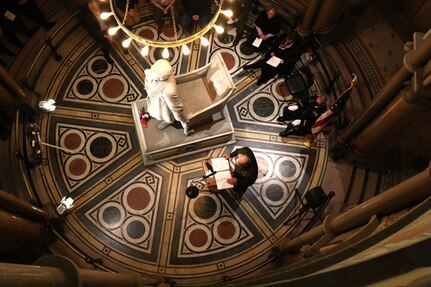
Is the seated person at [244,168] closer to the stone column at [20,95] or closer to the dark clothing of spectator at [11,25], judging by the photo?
the stone column at [20,95]

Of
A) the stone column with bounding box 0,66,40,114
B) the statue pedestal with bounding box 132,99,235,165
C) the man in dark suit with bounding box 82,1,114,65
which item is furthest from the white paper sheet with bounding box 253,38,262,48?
the stone column with bounding box 0,66,40,114

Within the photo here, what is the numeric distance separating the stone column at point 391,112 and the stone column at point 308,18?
7.38 feet

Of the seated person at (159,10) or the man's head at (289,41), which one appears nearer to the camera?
the man's head at (289,41)

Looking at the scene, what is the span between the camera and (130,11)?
7.41m

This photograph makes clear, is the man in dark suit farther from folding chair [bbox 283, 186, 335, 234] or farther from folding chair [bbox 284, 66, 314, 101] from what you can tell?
folding chair [bbox 283, 186, 335, 234]

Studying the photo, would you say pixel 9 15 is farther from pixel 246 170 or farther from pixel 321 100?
pixel 321 100

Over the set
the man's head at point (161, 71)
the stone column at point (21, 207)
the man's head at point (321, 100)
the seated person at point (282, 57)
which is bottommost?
the stone column at point (21, 207)

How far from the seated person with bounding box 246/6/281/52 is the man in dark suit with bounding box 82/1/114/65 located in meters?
2.78

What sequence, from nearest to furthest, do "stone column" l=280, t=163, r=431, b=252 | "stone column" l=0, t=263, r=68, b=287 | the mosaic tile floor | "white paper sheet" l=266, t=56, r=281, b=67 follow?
1. "stone column" l=0, t=263, r=68, b=287
2. "stone column" l=280, t=163, r=431, b=252
3. the mosaic tile floor
4. "white paper sheet" l=266, t=56, r=281, b=67

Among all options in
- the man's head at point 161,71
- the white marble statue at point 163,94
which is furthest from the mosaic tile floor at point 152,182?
the man's head at point 161,71

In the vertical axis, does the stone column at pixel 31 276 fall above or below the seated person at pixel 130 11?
below

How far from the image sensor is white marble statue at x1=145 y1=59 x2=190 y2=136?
16.8 feet

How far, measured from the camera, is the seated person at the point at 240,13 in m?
7.39

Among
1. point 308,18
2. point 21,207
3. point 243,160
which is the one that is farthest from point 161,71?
point 308,18
